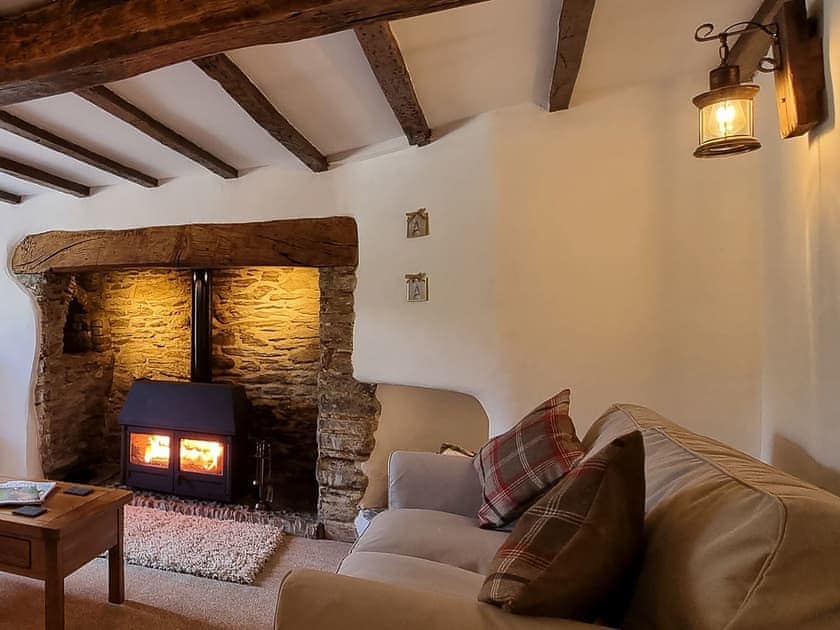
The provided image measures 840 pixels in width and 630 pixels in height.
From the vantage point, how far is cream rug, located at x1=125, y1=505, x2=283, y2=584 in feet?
8.45

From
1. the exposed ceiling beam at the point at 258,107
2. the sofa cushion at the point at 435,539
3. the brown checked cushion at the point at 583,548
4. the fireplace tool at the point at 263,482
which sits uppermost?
the exposed ceiling beam at the point at 258,107

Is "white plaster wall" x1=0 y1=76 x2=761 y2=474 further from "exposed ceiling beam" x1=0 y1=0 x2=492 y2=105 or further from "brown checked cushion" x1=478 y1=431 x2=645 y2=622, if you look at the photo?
"brown checked cushion" x1=478 y1=431 x2=645 y2=622

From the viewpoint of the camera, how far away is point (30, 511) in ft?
6.78

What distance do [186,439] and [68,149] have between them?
6.23 ft

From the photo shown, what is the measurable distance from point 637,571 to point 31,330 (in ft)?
14.1

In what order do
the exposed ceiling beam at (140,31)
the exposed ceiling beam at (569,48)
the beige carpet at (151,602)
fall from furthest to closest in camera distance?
the beige carpet at (151,602)
the exposed ceiling beam at (569,48)
the exposed ceiling beam at (140,31)

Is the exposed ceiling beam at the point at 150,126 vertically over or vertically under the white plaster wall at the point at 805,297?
over

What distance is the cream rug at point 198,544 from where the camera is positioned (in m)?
2.57

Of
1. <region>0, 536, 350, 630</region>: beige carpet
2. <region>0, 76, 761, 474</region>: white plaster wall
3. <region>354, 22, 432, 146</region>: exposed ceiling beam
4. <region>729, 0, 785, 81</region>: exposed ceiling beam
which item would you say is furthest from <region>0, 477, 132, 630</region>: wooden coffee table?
<region>729, 0, 785, 81</region>: exposed ceiling beam

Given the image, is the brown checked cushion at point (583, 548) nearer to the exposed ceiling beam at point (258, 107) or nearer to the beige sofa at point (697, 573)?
the beige sofa at point (697, 573)

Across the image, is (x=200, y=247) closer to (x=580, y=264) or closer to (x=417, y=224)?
(x=417, y=224)

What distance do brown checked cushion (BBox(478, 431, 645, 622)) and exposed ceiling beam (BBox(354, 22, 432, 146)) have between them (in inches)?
53.3

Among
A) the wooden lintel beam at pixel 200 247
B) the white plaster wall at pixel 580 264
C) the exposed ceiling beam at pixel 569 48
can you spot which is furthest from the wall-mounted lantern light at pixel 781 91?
the wooden lintel beam at pixel 200 247

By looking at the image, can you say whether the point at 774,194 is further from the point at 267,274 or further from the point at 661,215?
the point at 267,274
